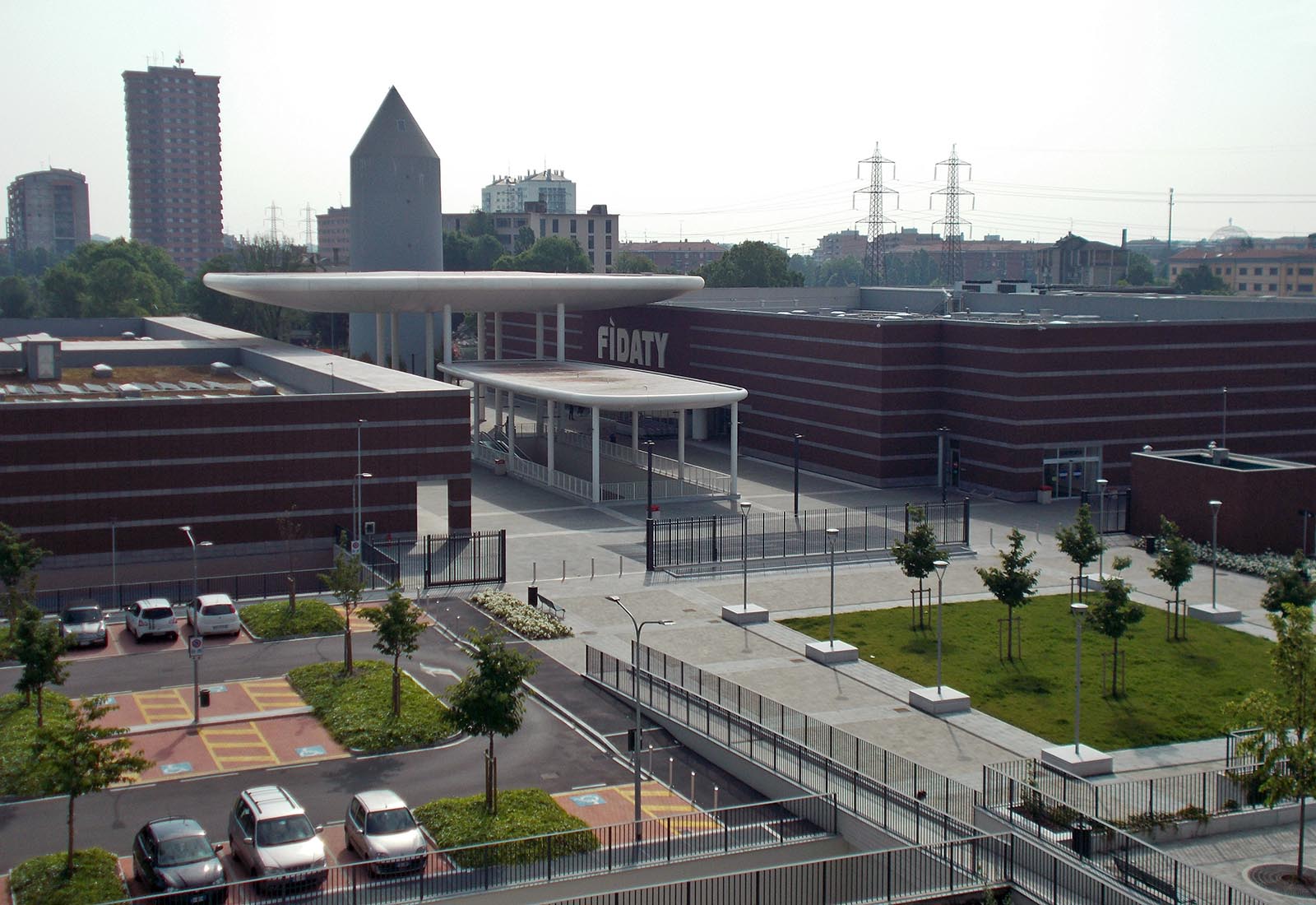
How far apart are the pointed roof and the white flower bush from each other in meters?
57.9

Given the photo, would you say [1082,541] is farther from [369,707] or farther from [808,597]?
[369,707]

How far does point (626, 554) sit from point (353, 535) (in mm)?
9476

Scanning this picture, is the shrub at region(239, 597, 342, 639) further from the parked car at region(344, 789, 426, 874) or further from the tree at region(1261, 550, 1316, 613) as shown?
the tree at region(1261, 550, 1316, 613)

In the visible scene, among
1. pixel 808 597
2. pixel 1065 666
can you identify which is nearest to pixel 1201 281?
pixel 808 597

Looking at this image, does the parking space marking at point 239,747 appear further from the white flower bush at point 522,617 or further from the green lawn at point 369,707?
the white flower bush at point 522,617

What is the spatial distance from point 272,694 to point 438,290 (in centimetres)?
4003

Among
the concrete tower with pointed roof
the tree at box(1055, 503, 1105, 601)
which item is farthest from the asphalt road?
the concrete tower with pointed roof

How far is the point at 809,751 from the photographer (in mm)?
27781

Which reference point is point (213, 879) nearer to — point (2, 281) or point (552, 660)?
point (552, 660)

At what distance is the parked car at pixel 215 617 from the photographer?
129 ft

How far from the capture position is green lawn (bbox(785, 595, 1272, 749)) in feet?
105

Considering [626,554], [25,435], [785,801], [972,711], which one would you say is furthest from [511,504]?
[785,801]

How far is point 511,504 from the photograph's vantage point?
60.2m

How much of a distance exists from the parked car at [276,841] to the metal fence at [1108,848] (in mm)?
11651
